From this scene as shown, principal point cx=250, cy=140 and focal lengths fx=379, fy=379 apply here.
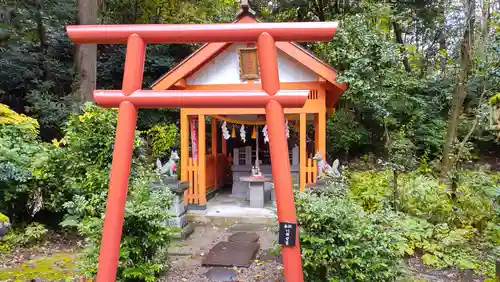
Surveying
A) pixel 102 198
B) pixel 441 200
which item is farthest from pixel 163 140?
pixel 441 200

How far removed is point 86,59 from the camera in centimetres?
1030

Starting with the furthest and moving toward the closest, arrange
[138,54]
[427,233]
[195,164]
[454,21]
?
[454,21] → [195,164] → [427,233] → [138,54]

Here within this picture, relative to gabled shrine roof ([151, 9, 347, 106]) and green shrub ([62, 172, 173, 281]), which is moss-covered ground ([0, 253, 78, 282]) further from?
gabled shrine roof ([151, 9, 347, 106])

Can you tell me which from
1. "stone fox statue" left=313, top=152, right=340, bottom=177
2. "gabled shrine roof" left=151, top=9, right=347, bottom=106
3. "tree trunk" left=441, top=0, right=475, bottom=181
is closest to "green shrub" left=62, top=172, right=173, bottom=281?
"stone fox statue" left=313, top=152, right=340, bottom=177

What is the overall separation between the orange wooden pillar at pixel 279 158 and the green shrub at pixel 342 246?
0.53 metres

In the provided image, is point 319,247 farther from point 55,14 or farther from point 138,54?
point 55,14

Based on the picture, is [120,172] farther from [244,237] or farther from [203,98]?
[244,237]

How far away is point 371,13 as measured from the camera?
12.8m

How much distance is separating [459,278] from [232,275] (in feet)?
10.8

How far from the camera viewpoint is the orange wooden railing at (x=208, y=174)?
9.19m

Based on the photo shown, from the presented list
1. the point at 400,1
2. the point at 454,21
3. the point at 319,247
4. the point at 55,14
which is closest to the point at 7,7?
the point at 55,14

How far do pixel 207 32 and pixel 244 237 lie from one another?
4.48 m

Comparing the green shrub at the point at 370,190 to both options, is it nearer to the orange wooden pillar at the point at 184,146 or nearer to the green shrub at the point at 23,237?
the orange wooden pillar at the point at 184,146

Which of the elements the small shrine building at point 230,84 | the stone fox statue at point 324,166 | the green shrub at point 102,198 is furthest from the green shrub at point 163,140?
the stone fox statue at point 324,166
